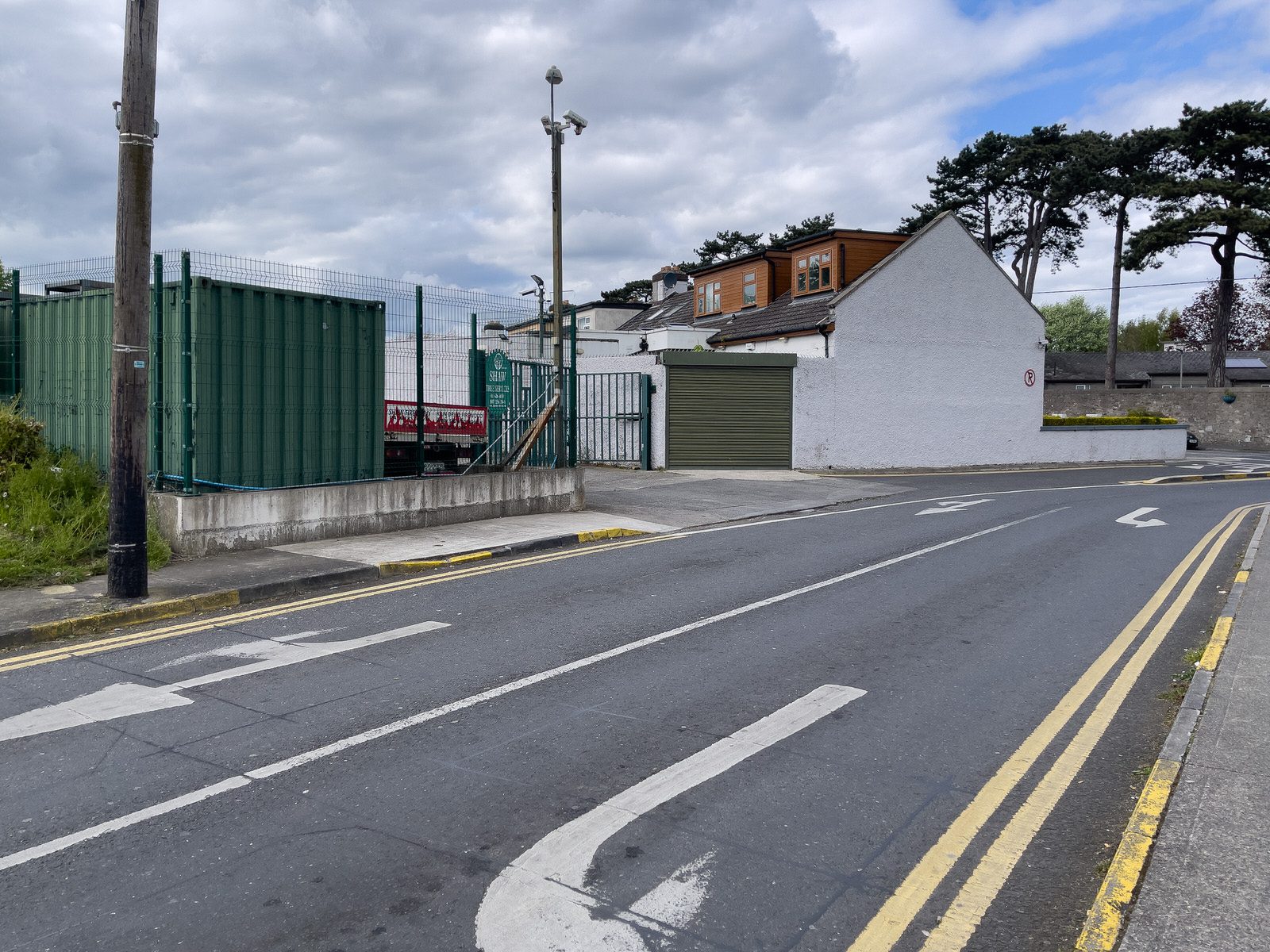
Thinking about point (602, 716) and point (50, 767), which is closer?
point (50, 767)

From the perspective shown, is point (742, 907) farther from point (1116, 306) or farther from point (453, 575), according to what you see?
point (1116, 306)

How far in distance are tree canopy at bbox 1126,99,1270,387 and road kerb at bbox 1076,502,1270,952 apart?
47189 millimetres

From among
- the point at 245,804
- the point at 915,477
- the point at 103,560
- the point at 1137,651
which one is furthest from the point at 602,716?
the point at 915,477

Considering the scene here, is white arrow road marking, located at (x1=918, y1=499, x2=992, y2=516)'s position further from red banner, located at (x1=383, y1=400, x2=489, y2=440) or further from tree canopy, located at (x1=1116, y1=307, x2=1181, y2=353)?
tree canopy, located at (x1=1116, y1=307, x2=1181, y2=353)

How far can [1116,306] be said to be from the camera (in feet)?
183

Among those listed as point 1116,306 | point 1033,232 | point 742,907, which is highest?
point 1033,232

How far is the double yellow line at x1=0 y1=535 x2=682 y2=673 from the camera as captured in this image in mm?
7234

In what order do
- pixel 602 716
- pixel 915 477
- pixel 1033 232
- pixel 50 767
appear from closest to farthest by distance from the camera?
pixel 50 767 → pixel 602 716 → pixel 915 477 → pixel 1033 232

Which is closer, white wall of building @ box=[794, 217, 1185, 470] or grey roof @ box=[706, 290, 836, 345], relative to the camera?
white wall of building @ box=[794, 217, 1185, 470]

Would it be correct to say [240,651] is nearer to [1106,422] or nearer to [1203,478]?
[1203,478]

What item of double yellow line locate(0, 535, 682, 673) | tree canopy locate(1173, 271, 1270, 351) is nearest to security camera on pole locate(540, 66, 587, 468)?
double yellow line locate(0, 535, 682, 673)

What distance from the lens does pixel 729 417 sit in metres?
26.4

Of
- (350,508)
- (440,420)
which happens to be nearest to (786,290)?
(440,420)

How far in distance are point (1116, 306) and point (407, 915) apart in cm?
6046
